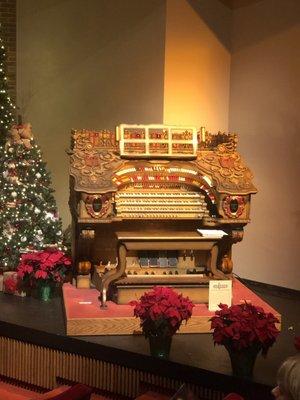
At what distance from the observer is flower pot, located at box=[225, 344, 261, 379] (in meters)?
4.70

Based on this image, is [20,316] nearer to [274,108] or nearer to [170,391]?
[170,391]

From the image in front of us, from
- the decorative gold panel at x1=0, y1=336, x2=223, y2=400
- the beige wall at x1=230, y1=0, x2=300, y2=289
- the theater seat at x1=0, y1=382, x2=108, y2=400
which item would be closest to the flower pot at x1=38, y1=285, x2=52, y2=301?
the decorative gold panel at x1=0, y1=336, x2=223, y2=400

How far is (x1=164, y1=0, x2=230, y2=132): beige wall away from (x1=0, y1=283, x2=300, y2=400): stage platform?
3.04m

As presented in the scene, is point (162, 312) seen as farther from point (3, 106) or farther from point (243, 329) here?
point (3, 106)

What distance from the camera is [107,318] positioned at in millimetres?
5578

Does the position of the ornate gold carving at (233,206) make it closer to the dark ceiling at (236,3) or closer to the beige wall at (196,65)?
the beige wall at (196,65)

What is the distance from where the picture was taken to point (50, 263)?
6477mm

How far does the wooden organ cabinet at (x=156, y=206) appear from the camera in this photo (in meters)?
6.08

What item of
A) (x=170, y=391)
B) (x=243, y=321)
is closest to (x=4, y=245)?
(x=170, y=391)

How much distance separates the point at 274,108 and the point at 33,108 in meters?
3.24

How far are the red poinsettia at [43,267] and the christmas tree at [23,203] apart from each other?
66 centimetres

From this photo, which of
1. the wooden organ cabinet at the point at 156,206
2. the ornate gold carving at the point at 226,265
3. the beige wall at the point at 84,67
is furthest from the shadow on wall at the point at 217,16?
the ornate gold carving at the point at 226,265

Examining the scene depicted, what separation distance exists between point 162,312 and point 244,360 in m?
0.71

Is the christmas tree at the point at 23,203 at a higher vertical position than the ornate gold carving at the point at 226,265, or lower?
higher
